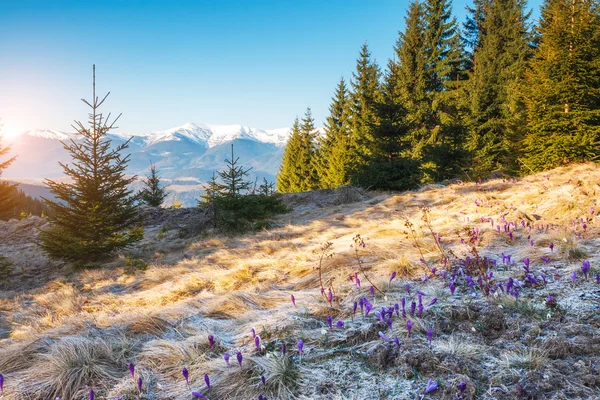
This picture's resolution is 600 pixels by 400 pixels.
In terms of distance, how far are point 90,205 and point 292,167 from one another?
25.8 metres

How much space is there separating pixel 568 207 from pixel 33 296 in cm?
929

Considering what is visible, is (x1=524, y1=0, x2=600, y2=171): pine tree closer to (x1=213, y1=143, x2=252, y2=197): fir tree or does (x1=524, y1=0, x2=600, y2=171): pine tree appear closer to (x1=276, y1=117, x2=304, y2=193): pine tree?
(x1=213, y1=143, x2=252, y2=197): fir tree

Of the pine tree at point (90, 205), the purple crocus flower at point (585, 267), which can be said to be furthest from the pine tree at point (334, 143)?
the purple crocus flower at point (585, 267)

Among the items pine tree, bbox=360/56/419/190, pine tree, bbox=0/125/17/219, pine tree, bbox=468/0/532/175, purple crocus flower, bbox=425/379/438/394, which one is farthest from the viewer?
pine tree, bbox=0/125/17/219

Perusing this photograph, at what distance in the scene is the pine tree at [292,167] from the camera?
102 ft

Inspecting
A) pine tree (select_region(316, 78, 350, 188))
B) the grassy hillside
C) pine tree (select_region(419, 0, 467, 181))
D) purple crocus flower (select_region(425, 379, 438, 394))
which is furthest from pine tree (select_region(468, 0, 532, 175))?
purple crocus flower (select_region(425, 379, 438, 394))

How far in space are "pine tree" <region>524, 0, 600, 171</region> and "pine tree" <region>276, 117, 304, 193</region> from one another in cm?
2154

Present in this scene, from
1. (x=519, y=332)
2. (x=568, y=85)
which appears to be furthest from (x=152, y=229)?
(x=568, y=85)

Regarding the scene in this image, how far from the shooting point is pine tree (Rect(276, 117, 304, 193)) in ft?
102

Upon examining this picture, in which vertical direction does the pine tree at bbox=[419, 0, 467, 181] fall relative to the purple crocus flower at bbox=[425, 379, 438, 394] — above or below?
above

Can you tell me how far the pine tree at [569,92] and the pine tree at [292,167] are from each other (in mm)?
21535

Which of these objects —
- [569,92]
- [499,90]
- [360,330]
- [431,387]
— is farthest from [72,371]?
[499,90]

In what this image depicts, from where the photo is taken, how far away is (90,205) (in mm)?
7363

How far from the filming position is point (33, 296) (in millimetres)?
5512
